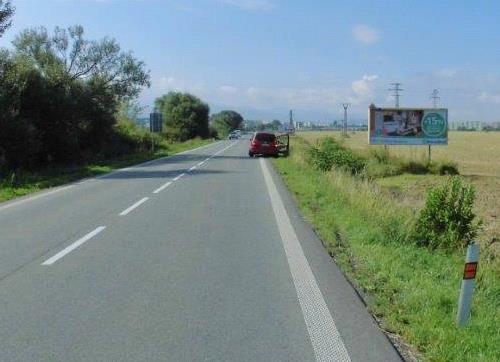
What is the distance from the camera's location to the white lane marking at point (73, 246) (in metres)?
8.29

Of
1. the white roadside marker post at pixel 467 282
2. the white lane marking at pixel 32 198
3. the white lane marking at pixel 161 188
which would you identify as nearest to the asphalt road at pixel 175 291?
the white roadside marker post at pixel 467 282

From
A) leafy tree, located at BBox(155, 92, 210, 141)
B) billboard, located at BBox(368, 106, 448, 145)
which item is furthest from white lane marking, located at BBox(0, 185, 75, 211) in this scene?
leafy tree, located at BBox(155, 92, 210, 141)

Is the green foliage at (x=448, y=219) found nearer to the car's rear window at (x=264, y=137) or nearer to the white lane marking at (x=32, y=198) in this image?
the white lane marking at (x=32, y=198)

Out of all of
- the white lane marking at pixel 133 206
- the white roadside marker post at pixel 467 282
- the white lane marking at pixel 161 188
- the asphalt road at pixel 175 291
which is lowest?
the white lane marking at pixel 161 188

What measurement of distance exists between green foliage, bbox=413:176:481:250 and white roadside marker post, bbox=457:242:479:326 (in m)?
4.91

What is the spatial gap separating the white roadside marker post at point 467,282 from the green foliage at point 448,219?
4.91 meters

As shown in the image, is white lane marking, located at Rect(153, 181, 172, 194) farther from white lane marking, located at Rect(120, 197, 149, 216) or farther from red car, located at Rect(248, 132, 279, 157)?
red car, located at Rect(248, 132, 279, 157)

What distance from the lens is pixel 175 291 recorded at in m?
6.66

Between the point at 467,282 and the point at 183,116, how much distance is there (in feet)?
358

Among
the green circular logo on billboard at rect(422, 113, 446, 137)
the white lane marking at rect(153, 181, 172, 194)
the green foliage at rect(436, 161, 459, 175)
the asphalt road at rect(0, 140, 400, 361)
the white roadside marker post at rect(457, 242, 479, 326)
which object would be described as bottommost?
the green foliage at rect(436, 161, 459, 175)

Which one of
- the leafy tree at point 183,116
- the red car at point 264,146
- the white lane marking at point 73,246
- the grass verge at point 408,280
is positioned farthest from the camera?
the leafy tree at point 183,116

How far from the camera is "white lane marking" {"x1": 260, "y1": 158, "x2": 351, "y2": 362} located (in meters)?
4.86

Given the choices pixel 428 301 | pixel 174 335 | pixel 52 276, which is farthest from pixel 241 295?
pixel 52 276

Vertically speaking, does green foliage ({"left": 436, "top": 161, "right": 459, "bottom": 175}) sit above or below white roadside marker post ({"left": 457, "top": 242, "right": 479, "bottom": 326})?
below
